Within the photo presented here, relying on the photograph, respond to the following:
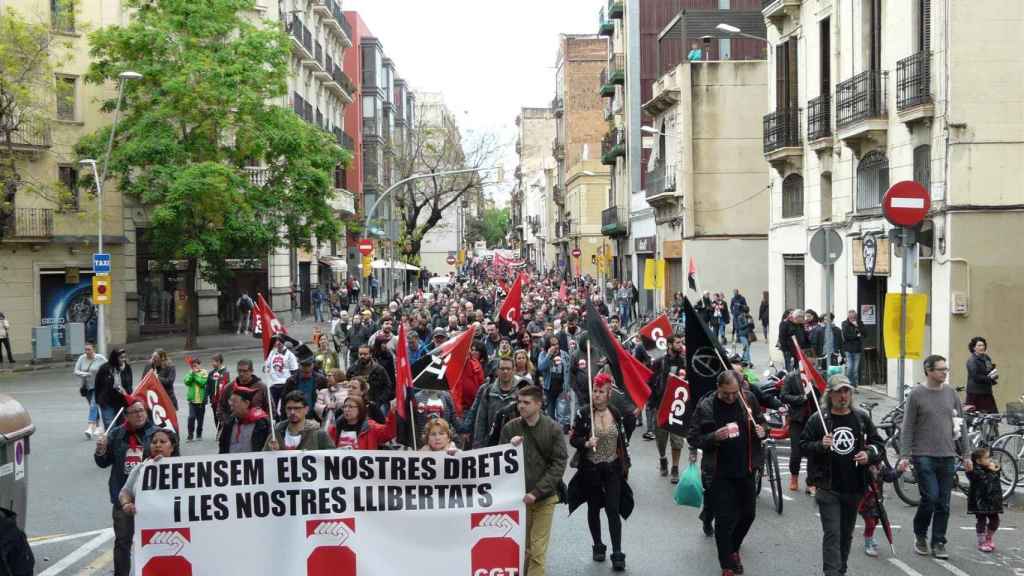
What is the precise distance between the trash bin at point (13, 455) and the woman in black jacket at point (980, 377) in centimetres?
1133

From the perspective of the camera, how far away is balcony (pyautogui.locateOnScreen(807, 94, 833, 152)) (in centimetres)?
2422

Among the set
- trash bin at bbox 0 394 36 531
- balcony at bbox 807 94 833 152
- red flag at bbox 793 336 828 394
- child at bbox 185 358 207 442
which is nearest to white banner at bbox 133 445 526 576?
trash bin at bbox 0 394 36 531

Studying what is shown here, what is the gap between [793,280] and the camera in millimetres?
27609

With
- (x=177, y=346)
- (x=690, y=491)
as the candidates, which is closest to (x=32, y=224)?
(x=177, y=346)

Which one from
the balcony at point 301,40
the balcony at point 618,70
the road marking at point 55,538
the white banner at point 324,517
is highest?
the balcony at point 301,40

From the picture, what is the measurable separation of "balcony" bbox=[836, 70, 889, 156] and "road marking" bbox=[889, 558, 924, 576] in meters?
13.2

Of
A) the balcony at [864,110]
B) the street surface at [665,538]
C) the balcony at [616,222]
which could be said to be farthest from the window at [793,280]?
the balcony at [616,222]

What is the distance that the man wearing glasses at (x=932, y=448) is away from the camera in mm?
9617

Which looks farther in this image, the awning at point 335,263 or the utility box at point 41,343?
the awning at point 335,263

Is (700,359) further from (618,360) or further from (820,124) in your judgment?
(820,124)

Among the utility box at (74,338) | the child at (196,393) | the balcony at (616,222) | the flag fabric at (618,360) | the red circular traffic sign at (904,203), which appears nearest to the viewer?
the flag fabric at (618,360)

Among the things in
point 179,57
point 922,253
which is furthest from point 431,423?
point 179,57

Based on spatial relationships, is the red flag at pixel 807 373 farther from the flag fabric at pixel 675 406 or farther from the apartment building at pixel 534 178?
the apartment building at pixel 534 178

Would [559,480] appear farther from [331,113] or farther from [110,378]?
[331,113]
